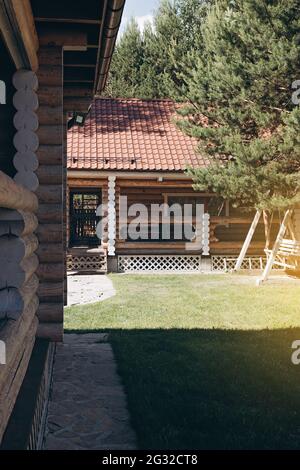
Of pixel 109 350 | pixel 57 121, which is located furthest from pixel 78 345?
pixel 57 121

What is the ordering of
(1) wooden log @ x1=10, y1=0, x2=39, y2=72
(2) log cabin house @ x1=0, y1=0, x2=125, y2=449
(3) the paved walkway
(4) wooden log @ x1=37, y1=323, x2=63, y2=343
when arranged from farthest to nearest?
(3) the paved walkway < (4) wooden log @ x1=37, y1=323, x2=63, y2=343 < (1) wooden log @ x1=10, y1=0, x2=39, y2=72 < (2) log cabin house @ x1=0, y1=0, x2=125, y2=449

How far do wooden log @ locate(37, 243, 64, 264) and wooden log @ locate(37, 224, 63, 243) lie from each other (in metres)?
0.06

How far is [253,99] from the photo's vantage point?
1503cm

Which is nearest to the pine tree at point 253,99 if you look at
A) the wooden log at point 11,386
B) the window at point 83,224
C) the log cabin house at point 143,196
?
the log cabin house at point 143,196

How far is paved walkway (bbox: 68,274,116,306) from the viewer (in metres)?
11.7

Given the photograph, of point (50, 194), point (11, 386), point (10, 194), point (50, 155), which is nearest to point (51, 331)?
point (50, 194)

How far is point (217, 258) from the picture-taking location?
18.4 metres

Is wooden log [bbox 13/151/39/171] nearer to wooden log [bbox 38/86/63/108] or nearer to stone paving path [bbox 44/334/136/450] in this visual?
wooden log [bbox 38/86/63/108]

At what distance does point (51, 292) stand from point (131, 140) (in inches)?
537

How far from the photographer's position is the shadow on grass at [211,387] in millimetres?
4309

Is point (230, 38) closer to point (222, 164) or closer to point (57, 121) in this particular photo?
point (222, 164)

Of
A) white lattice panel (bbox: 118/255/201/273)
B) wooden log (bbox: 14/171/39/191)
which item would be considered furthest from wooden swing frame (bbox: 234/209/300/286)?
wooden log (bbox: 14/171/39/191)
